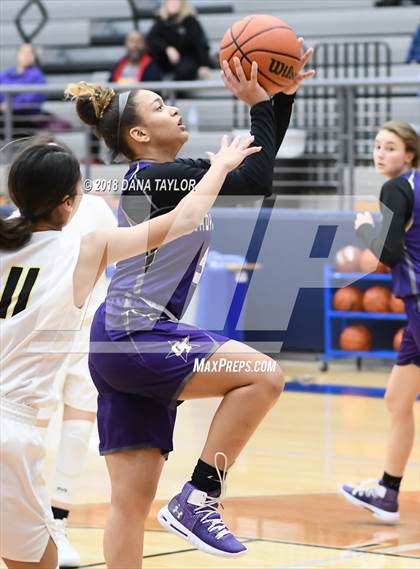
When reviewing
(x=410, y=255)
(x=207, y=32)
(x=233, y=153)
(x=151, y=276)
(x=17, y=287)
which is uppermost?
(x=233, y=153)

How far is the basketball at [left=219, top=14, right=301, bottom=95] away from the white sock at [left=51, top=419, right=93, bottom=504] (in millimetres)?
1867

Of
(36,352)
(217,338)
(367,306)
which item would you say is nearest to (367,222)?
(217,338)

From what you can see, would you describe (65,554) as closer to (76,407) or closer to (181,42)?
(76,407)

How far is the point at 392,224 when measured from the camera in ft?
17.9

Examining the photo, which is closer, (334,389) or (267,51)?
(267,51)

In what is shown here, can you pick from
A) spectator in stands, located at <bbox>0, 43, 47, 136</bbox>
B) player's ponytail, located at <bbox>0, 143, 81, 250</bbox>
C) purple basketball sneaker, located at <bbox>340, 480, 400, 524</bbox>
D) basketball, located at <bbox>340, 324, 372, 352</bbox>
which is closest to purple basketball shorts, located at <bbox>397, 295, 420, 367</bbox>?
purple basketball sneaker, located at <bbox>340, 480, 400, 524</bbox>

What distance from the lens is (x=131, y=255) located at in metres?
3.43

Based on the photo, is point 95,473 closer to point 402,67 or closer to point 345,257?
point 345,257

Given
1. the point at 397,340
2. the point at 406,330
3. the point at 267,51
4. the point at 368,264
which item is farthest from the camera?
the point at 368,264

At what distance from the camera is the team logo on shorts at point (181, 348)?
3.57 m

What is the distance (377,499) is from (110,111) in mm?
2542

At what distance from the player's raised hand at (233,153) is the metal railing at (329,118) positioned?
701 cm

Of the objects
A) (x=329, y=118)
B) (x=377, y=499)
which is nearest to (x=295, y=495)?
(x=377, y=499)

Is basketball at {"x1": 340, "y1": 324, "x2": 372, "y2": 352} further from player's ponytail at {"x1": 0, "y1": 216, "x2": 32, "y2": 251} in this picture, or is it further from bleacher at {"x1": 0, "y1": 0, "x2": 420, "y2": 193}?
player's ponytail at {"x1": 0, "y1": 216, "x2": 32, "y2": 251}
